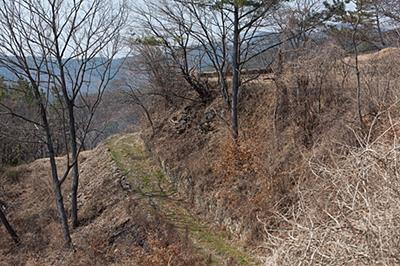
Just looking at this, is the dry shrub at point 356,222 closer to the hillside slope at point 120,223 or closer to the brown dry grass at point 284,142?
the brown dry grass at point 284,142

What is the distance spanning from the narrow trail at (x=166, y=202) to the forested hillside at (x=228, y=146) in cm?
5

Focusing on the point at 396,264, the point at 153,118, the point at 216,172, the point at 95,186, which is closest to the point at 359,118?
the point at 216,172

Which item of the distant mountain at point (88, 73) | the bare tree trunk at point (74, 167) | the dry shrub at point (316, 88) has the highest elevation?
the distant mountain at point (88, 73)

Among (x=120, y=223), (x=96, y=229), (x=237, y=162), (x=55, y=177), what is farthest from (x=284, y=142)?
(x=55, y=177)

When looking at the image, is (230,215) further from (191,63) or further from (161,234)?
(191,63)

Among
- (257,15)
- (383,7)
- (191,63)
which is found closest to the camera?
(383,7)

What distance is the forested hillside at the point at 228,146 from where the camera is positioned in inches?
175

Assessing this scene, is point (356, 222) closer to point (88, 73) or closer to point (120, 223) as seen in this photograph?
point (120, 223)

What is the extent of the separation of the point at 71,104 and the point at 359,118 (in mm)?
8332

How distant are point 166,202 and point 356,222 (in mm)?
10302

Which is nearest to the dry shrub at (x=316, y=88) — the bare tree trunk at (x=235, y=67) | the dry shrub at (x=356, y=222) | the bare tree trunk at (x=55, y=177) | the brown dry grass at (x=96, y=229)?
the bare tree trunk at (x=235, y=67)

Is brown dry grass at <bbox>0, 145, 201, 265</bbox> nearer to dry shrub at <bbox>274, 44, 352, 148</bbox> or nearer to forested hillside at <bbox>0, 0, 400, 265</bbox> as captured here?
forested hillside at <bbox>0, 0, 400, 265</bbox>

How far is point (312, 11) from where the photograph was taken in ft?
47.9

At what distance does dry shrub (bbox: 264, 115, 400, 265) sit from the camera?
3344 mm
